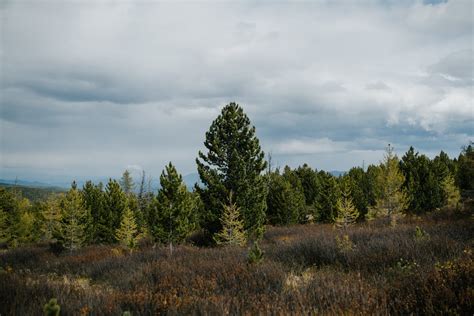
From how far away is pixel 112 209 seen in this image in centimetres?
3027

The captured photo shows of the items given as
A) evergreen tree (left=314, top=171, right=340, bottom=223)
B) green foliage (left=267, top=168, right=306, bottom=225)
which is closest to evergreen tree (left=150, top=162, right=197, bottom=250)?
green foliage (left=267, top=168, right=306, bottom=225)

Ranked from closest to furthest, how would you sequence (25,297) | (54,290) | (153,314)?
(153,314) < (25,297) < (54,290)

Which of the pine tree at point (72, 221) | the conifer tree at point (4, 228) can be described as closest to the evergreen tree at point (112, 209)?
the pine tree at point (72, 221)

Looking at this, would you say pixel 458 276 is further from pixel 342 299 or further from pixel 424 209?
pixel 424 209

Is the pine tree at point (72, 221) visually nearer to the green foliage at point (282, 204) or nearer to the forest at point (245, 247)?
the forest at point (245, 247)

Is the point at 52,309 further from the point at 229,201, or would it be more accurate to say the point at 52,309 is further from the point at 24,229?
the point at 24,229

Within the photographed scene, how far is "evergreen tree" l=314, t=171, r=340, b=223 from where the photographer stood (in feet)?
99.6

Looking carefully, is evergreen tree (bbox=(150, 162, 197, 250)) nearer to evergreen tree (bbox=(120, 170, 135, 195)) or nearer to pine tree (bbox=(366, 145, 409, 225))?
pine tree (bbox=(366, 145, 409, 225))

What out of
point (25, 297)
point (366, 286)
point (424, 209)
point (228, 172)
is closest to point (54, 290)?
point (25, 297)

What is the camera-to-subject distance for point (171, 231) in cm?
2022

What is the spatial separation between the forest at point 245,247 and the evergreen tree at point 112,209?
96 millimetres

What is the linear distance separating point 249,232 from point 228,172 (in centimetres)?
403

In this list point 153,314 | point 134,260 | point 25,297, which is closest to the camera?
point 153,314

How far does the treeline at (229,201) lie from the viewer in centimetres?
1953
